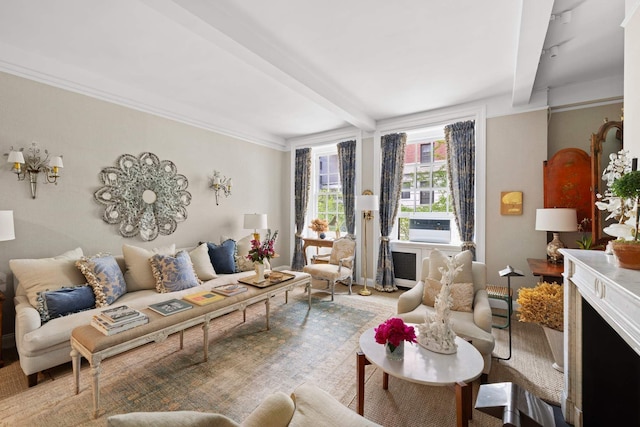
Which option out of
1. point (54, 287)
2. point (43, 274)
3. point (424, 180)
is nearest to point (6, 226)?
point (43, 274)

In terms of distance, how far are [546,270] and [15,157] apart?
5620 millimetres

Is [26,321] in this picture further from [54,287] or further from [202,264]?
[202,264]

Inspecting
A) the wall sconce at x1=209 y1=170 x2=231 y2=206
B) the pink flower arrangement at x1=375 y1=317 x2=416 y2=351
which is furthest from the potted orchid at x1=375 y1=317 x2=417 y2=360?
the wall sconce at x1=209 y1=170 x2=231 y2=206

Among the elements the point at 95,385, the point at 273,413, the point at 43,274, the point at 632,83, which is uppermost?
the point at 632,83

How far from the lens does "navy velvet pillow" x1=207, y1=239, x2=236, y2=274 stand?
4184mm

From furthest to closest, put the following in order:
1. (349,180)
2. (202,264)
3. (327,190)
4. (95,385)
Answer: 1. (327,190)
2. (349,180)
3. (202,264)
4. (95,385)

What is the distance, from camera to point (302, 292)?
15.3 feet

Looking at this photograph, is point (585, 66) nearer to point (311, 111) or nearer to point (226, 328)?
point (311, 111)

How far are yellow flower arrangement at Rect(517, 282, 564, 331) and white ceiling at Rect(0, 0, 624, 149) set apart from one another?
7.12 ft

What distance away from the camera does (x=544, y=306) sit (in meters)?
2.39

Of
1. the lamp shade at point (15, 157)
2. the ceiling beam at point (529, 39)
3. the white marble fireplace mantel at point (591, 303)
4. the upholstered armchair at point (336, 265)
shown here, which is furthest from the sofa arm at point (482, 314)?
the lamp shade at point (15, 157)

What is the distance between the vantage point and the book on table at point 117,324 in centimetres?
205

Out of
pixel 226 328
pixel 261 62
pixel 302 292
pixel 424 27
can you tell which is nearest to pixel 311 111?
pixel 261 62

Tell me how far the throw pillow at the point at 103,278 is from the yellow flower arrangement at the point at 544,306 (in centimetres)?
396
